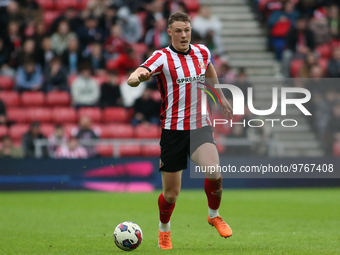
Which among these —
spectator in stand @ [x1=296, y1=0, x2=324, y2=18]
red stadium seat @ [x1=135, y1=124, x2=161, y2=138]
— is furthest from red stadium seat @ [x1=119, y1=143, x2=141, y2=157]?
spectator in stand @ [x1=296, y1=0, x2=324, y2=18]

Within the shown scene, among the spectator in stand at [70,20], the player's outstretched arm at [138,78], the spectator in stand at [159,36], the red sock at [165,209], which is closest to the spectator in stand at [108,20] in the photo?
the spectator in stand at [70,20]

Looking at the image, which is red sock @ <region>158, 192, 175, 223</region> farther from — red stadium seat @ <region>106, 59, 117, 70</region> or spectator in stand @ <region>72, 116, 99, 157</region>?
red stadium seat @ <region>106, 59, 117, 70</region>

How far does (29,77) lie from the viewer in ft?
49.7

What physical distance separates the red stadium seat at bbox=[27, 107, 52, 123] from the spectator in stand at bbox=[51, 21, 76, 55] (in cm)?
185

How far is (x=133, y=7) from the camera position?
56.5 feet

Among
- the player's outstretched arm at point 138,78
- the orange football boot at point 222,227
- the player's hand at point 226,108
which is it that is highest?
the player's outstretched arm at point 138,78

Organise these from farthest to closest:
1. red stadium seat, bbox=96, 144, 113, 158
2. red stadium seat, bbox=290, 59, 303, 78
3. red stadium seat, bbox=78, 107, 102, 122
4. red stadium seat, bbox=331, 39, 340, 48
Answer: red stadium seat, bbox=331, 39, 340, 48 < red stadium seat, bbox=290, 59, 303, 78 < red stadium seat, bbox=78, 107, 102, 122 < red stadium seat, bbox=96, 144, 113, 158

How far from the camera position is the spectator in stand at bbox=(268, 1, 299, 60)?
1766 cm

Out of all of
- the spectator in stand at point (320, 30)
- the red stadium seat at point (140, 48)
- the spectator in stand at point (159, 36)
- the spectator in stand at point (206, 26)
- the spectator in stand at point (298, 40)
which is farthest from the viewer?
the spectator in stand at point (320, 30)

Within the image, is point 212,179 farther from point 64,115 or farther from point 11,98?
point 11,98

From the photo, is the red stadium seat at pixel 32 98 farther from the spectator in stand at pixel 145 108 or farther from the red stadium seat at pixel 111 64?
the spectator in stand at pixel 145 108

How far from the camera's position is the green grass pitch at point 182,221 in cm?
623

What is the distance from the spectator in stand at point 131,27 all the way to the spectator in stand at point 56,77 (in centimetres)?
235

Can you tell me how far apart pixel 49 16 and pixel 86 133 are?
200 inches
